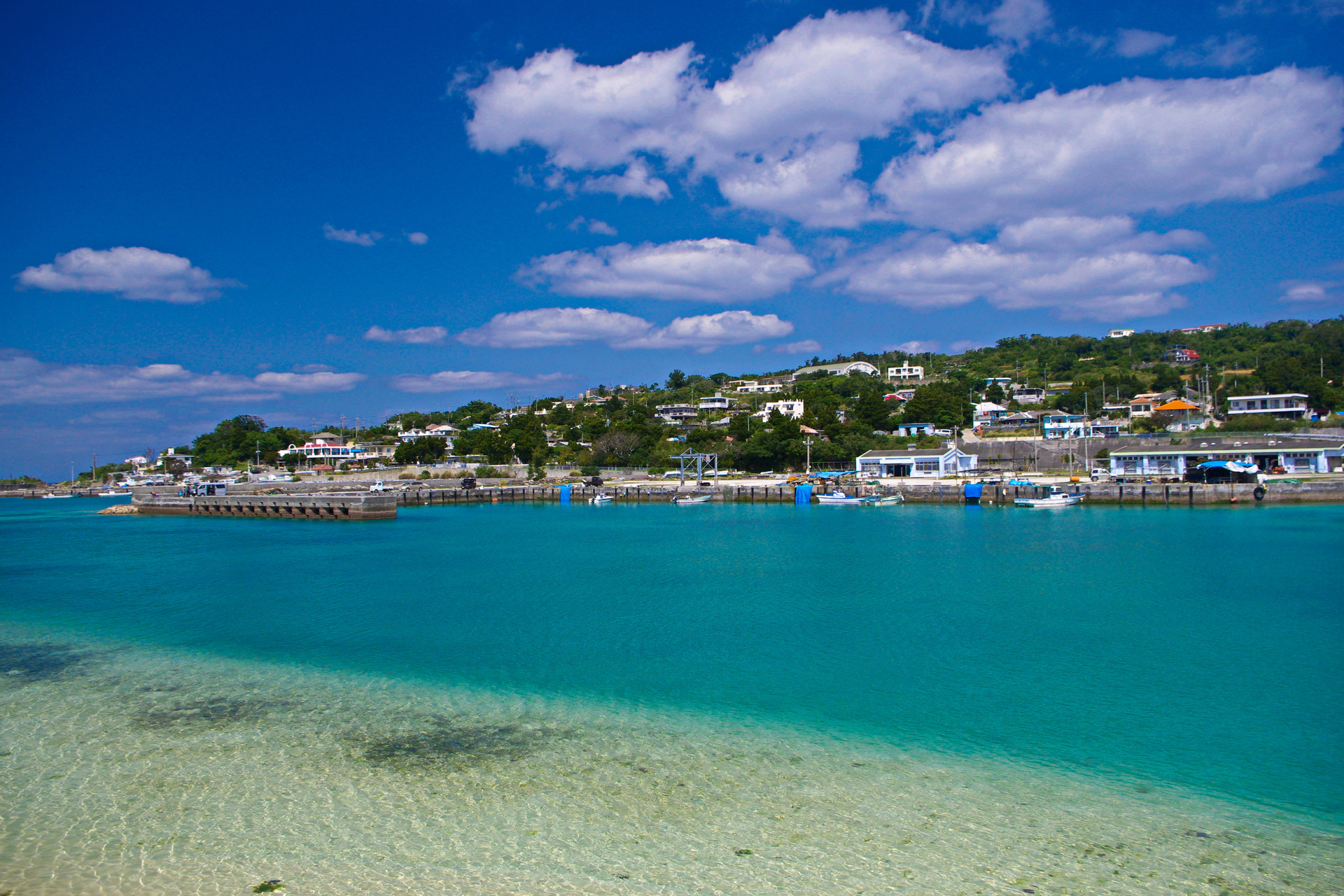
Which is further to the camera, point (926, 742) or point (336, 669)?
point (336, 669)

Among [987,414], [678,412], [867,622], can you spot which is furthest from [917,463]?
[678,412]

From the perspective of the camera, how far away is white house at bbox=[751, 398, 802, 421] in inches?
3706

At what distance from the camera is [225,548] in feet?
118

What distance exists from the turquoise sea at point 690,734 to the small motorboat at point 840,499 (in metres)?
25.6

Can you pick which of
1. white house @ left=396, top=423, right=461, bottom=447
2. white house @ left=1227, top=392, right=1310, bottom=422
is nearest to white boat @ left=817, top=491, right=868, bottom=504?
white house @ left=1227, top=392, right=1310, bottom=422

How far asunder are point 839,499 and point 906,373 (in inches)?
3354

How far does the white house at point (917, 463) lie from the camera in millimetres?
59312

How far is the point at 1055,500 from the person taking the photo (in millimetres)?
44281

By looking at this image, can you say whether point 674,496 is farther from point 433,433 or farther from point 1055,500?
point 433,433

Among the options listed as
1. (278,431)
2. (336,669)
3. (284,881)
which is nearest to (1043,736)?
(284,881)

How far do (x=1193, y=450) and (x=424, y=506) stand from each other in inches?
2284

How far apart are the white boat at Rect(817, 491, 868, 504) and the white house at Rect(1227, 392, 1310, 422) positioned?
148ft

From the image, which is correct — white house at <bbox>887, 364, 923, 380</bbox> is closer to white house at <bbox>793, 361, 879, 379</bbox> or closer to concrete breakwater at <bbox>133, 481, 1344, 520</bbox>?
white house at <bbox>793, 361, 879, 379</bbox>

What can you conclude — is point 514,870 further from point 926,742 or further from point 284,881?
point 926,742
